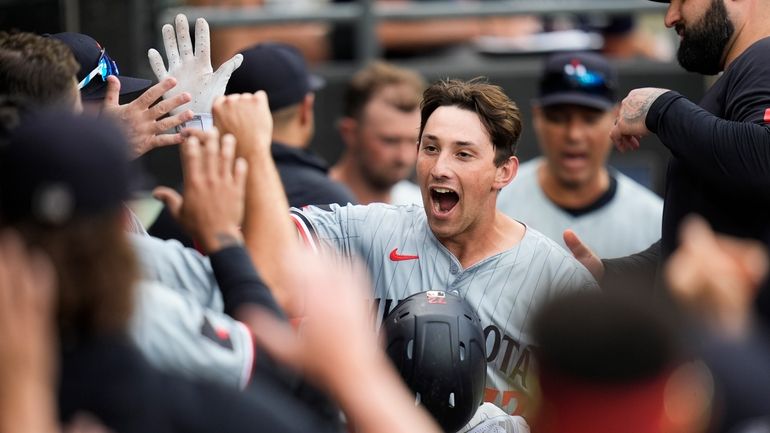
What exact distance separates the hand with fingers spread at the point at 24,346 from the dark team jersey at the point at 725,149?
7.66 feet

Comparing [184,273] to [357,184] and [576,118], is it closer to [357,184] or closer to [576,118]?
[576,118]

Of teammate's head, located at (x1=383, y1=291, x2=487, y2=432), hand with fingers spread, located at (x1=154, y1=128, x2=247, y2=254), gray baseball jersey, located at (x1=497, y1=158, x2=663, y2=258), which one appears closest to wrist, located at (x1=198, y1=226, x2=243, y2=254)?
hand with fingers spread, located at (x1=154, y1=128, x2=247, y2=254)

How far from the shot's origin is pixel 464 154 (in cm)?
438

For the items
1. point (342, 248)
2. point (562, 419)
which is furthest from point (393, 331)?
point (562, 419)

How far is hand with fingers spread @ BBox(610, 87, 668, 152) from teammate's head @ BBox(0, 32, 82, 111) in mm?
1778

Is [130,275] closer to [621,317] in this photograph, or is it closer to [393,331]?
[621,317]

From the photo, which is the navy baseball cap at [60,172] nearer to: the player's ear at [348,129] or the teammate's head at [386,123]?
the teammate's head at [386,123]

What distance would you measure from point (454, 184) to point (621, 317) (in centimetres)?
218

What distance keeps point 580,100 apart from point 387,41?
305cm

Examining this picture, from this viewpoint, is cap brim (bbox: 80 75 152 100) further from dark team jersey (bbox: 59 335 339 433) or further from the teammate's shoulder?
the teammate's shoulder

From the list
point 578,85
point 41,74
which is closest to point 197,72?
point 41,74

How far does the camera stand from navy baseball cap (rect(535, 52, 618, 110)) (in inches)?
244

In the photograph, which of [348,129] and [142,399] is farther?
[348,129]

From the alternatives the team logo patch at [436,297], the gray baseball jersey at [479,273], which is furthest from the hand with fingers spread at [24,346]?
the gray baseball jersey at [479,273]
